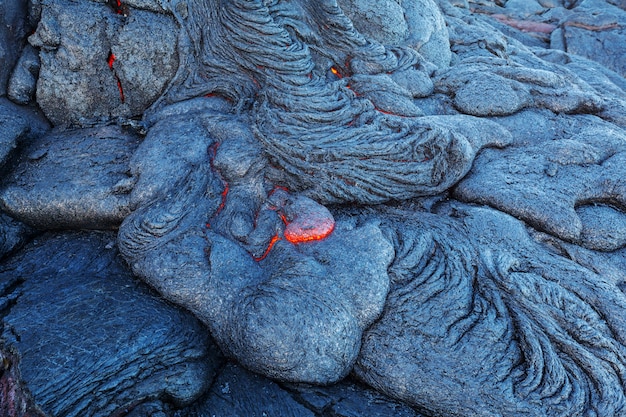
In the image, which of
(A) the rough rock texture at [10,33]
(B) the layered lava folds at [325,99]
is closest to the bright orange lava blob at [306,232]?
(B) the layered lava folds at [325,99]

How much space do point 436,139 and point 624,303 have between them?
2.20m

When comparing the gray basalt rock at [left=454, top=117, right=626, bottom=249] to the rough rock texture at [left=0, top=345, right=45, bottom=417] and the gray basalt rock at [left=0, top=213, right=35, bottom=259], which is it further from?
the gray basalt rock at [left=0, top=213, right=35, bottom=259]

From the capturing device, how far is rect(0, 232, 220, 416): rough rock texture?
10.6 ft

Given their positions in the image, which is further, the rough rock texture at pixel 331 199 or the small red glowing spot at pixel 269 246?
the small red glowing spot at pixel 269 246

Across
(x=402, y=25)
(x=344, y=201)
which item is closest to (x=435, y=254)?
(x=344, y=201)

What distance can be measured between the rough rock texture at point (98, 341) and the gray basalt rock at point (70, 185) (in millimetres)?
540

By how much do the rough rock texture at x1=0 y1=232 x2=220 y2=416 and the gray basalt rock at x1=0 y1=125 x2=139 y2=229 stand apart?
540 mm

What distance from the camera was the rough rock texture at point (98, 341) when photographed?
3.23 m

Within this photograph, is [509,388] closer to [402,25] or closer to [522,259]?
[522,259]

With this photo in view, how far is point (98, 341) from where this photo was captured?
3479 millimetres

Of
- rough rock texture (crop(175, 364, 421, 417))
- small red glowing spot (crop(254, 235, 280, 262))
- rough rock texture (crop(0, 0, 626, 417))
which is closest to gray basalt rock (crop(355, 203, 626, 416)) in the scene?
rough rock texture (crop(0, 0, 626, 417))

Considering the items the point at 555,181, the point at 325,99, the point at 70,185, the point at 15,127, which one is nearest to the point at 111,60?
the point at 15,127

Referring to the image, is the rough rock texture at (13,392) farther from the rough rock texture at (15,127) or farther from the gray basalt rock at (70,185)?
the rough rock texture at (15,127)

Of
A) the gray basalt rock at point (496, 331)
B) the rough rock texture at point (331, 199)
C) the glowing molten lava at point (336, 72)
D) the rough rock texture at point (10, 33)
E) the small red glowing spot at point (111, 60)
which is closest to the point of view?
the gray basalt rock at point (496, 331)
